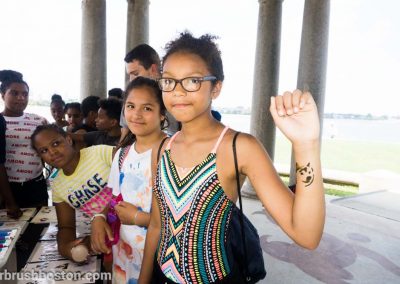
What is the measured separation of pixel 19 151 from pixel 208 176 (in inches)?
137

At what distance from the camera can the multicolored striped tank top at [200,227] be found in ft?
Result: 5.02

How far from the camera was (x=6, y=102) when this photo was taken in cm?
412

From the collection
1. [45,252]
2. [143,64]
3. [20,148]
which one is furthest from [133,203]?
[20,148]

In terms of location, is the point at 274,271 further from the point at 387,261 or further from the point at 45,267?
the point at 45,267

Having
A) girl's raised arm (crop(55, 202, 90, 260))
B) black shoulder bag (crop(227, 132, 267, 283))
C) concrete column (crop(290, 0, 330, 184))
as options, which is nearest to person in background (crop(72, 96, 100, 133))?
girl's raised arm (crop(55, 202, 90, 260))

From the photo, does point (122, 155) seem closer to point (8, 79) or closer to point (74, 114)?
point (8, 79)

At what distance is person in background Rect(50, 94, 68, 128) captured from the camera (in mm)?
7121

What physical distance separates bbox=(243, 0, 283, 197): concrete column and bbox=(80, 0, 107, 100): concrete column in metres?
4.33

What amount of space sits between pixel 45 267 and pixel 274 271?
372 centimetres

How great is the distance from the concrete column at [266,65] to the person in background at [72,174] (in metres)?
6.72

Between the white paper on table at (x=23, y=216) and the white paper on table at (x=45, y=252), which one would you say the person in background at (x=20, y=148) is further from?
the white paper on table at (x=45, y=252)

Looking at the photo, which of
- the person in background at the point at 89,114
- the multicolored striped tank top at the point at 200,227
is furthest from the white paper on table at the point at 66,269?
the person in background at the point at 89,114

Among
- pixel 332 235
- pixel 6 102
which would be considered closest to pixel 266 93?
pixel 332 235

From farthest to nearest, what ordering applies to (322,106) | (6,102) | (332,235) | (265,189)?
(322,106) → (332,235) → (6,102) → (265,189)
